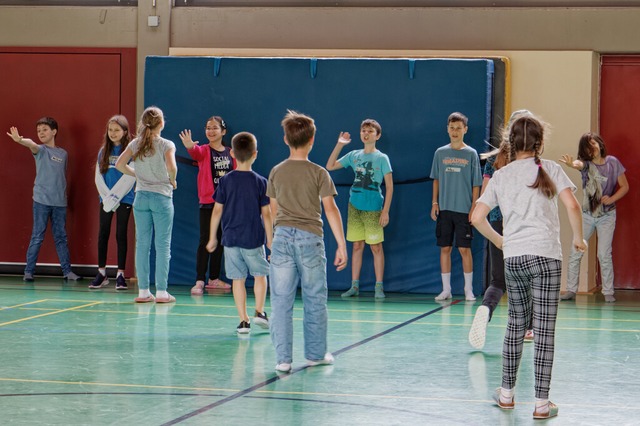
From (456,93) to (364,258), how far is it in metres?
2.19

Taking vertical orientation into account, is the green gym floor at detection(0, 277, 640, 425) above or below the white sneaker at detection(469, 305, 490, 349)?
below

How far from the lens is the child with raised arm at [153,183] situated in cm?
982

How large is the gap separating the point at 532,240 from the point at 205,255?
6.98m

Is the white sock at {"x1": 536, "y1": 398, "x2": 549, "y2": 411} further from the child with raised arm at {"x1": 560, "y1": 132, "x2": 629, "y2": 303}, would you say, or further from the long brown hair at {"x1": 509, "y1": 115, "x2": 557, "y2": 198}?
the child with raised arm at {"x1": 560, "y1": 132, "x2": 629, "y2": 303}

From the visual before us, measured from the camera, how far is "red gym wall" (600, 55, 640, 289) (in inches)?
473

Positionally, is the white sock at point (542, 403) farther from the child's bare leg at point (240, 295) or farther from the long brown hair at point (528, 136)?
the child's bare leg at point (240, 295)

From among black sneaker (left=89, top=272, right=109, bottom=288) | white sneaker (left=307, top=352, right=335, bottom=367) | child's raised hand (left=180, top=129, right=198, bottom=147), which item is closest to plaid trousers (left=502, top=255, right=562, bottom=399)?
white sneaker (left=307, top=352, right=335, bottom=367)

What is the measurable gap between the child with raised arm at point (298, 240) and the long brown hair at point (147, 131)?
3535mm

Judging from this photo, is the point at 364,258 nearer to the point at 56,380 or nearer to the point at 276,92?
the point at 276,92

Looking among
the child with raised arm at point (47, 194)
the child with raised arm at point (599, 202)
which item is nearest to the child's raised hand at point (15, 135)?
the child with raised arm at point (47, 194)

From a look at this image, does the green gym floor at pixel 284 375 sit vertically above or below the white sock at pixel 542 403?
below

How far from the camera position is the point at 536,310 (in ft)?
17.3

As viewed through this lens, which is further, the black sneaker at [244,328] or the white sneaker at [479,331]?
the black sneaker at [244,328]

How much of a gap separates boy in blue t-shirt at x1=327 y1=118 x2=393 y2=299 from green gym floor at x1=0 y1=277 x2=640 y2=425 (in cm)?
141
